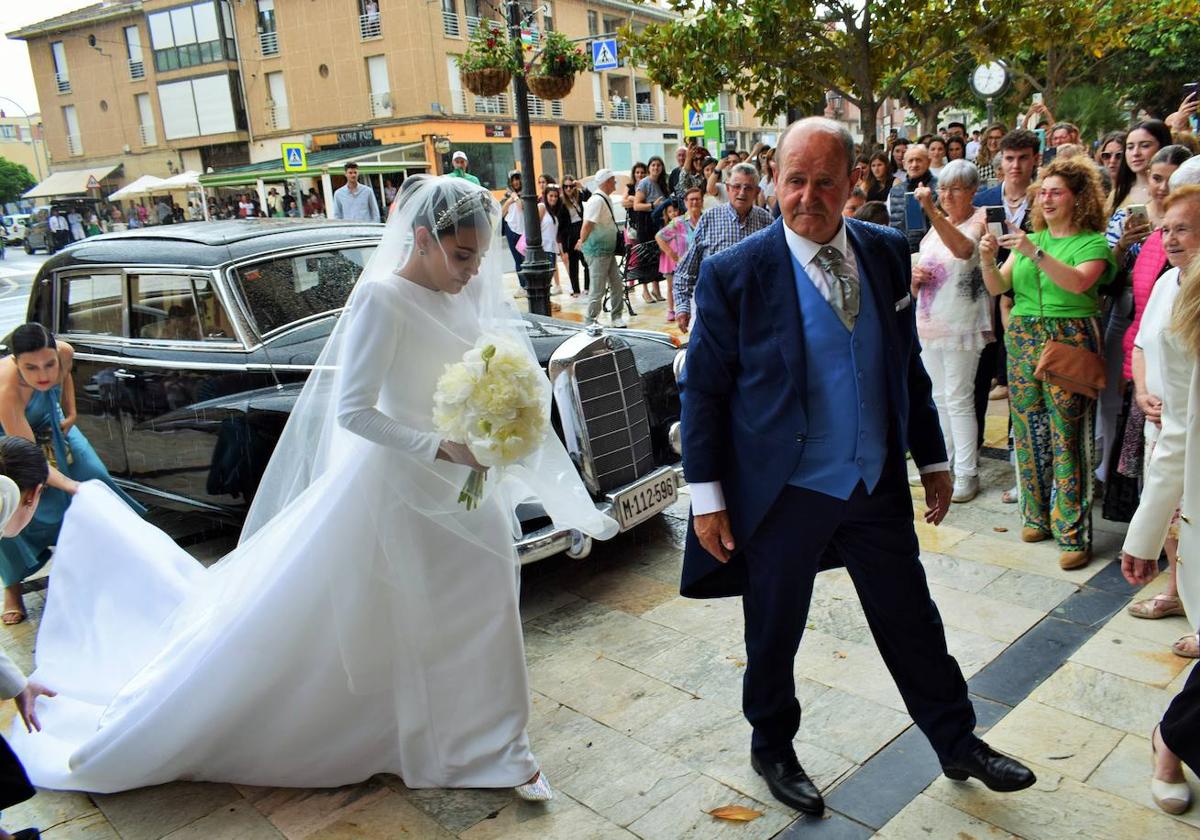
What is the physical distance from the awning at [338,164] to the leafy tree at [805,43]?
82.4 feet

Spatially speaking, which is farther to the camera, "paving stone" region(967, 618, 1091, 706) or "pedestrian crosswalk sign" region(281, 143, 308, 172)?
"pedestrian crosswalk sign" region(281, 143, 308, 172)

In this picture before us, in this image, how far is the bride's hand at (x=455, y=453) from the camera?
2941mm

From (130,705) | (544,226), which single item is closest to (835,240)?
(130,705)

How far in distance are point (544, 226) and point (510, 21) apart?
463cm

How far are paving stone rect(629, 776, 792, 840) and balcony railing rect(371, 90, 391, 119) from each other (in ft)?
129

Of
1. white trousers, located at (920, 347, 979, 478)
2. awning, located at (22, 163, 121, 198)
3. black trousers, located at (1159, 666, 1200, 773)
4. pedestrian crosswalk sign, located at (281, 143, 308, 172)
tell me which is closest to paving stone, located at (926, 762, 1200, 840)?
black trousers, located at (1159, 666, 1200, 773)

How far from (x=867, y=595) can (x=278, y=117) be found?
44532 mm

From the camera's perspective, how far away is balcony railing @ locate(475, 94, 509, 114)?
129ft

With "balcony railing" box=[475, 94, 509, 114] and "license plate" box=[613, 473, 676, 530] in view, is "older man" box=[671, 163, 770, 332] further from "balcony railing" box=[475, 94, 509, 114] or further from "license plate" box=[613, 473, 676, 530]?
"balcony railing" box=[475, 94, 509, 114]

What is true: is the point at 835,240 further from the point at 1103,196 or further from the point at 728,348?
the point at 1103,196

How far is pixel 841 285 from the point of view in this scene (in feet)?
8.59

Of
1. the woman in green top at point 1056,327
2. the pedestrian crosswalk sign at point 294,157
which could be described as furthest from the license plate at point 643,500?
the pedestrian crosswalk sign at point 294,157

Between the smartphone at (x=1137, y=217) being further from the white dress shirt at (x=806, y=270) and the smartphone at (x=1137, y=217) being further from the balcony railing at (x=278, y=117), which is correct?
the balcony railing at (x=278, y=117)

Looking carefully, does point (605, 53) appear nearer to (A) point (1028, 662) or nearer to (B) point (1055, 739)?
(A) point (1028, 662)
